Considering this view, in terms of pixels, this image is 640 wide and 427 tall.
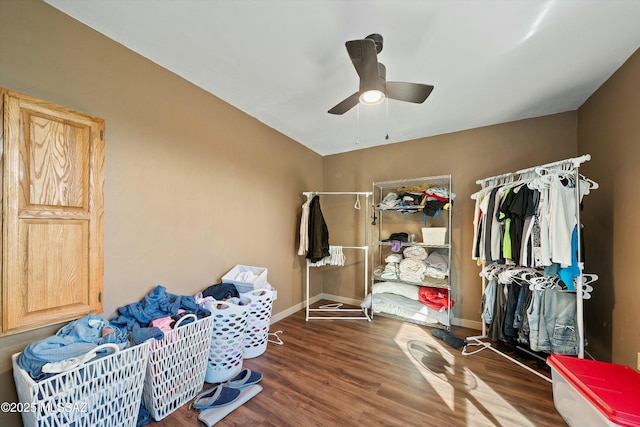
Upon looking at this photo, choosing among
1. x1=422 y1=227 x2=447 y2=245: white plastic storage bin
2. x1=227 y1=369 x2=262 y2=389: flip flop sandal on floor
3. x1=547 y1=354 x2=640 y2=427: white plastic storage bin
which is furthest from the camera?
x1=422 y1=227 x2=447 y2=245: white plastic storage bin

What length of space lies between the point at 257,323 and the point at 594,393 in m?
2.25

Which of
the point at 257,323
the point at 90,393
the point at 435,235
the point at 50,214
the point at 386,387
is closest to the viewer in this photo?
the point at 90,393

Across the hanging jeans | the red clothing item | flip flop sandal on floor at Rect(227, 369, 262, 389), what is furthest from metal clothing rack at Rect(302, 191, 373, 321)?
the hanging jeans

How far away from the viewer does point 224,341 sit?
5.90 feet

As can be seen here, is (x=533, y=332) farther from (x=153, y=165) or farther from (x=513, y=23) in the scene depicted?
(x=153, y=165)

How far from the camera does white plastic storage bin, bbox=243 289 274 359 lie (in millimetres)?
2117

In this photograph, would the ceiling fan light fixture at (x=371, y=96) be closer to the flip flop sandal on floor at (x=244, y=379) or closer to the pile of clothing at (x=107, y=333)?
the pile of clothing at (x=107, y=333)

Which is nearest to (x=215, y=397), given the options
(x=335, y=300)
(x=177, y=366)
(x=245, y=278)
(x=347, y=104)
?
(x=177, y=366)

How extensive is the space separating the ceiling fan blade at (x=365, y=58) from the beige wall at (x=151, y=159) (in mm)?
1528

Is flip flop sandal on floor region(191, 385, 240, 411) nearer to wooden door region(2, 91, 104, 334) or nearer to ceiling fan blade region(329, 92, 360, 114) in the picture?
wooden door region(2, 91, 104, 334)

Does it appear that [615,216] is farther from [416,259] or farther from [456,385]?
[456,385]

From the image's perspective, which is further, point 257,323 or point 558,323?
point 257,323

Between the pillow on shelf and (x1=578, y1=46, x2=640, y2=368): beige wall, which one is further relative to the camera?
the pillow on shelf

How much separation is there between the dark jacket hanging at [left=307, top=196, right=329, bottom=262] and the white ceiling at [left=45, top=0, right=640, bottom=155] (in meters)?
1.31
